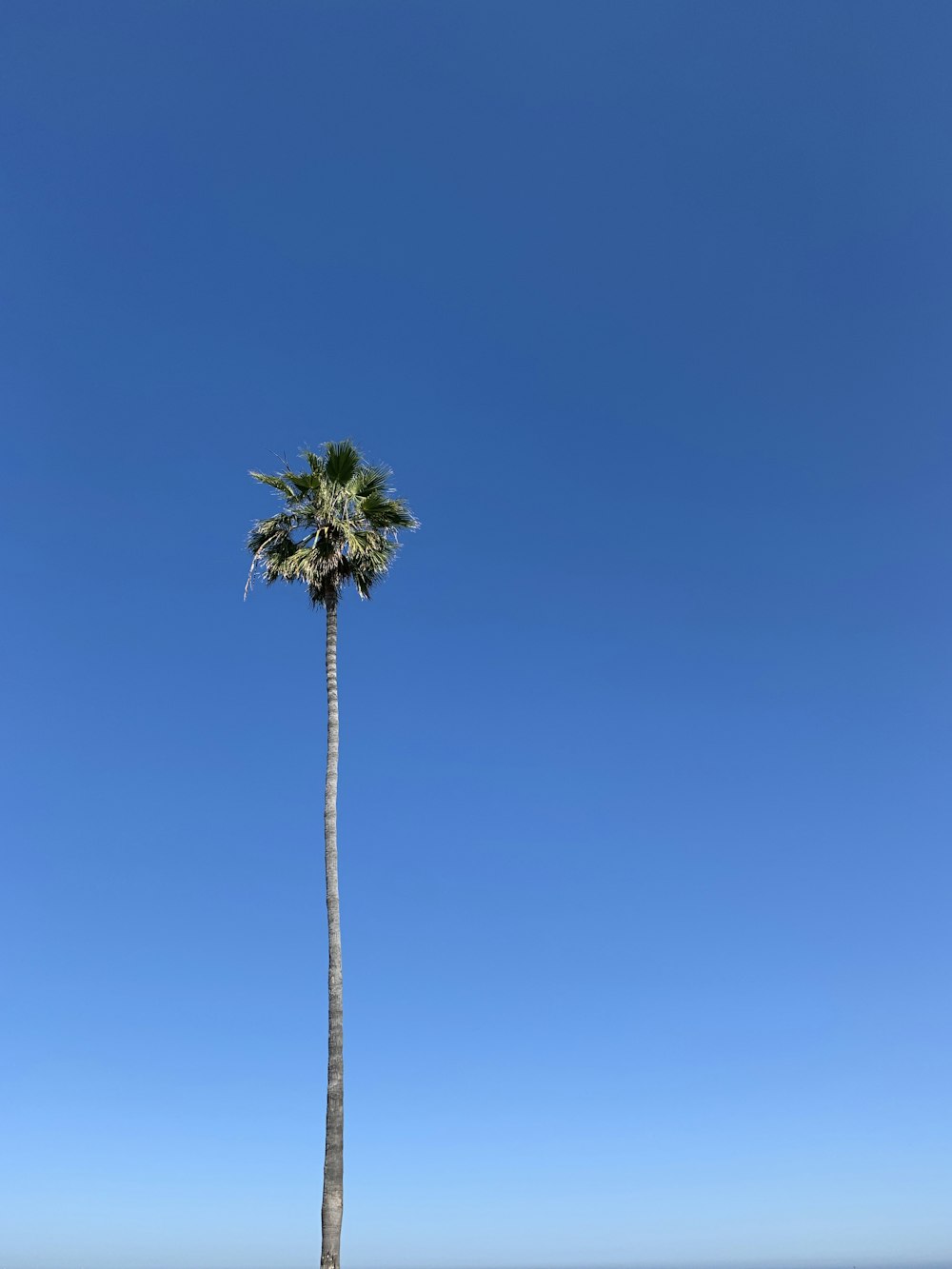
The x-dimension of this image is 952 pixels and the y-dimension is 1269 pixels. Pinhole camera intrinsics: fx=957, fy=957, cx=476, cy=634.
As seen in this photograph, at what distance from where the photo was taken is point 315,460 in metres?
26.7

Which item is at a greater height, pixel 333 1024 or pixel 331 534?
pixel 331 534

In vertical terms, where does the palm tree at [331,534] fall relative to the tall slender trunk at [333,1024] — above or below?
above

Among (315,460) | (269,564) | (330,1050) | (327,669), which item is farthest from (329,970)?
(315,460)

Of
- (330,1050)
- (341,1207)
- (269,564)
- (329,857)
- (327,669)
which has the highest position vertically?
(269,564)

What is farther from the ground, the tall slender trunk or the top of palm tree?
the top of palm tree

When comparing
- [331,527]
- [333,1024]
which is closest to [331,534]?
[331,527]

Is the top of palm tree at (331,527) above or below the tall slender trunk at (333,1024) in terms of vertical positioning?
above

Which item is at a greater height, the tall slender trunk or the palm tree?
the palm tree

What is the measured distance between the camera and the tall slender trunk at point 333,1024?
18922mm

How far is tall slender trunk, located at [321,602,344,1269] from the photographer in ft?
62.1

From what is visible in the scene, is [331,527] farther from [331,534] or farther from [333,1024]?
[333,1024]

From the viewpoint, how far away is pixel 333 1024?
67.6ft

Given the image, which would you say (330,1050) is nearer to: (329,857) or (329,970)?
(329,970)

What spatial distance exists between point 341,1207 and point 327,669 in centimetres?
1212
